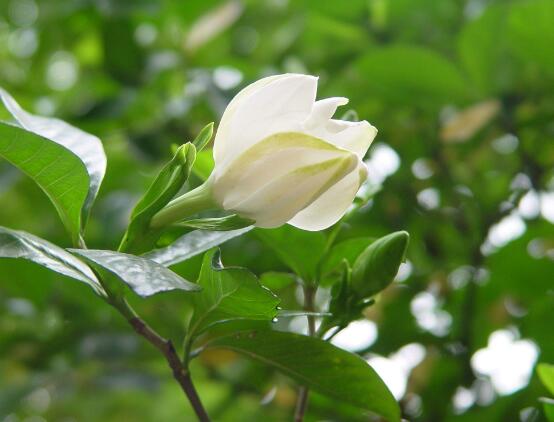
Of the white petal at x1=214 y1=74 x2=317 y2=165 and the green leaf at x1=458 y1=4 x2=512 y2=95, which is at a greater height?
the white petal at x1=214 y1=74 x2=317 y2=165

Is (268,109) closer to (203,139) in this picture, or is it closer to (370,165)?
(203,139)

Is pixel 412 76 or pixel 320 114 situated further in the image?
pixel 412 76

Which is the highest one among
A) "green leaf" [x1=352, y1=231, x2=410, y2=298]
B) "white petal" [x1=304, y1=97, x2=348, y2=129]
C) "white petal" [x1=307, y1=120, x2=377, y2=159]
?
"white petal" [x1=304, y1=97, x2=348, y2=129]

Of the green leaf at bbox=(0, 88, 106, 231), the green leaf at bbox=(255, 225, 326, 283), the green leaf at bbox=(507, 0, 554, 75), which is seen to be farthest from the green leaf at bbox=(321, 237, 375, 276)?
the green leaf at bbox=(507, 0, 554, 75)

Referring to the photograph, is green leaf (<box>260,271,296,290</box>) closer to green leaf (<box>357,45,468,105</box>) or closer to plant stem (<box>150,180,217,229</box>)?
plant stem (<box>150,180,217,229</box>)

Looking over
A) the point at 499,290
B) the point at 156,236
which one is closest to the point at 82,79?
the point at 499,290

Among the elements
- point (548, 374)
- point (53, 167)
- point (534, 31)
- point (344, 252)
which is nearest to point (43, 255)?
point (53, 167)

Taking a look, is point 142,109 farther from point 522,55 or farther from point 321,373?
point 321,373
